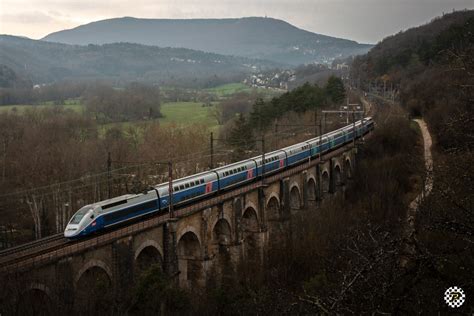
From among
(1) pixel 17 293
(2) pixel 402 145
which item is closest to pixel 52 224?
(1) pixel 17 293

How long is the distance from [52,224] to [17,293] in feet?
79.1

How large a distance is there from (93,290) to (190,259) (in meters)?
12.0

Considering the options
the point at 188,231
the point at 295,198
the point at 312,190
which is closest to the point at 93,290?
the point at 188,231

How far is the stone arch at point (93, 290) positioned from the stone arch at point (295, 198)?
2236 cm

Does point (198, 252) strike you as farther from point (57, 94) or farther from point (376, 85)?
point (57, 94)

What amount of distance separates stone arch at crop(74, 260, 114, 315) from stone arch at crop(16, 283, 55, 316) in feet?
2.76

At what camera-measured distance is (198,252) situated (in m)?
29.8

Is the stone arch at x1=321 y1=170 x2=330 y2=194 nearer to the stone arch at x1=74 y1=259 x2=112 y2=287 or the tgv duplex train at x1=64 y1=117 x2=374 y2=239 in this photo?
the tgv duplex train at x1=64 y1=117 x2=374 y2=239

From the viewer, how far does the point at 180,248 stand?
1182 inches

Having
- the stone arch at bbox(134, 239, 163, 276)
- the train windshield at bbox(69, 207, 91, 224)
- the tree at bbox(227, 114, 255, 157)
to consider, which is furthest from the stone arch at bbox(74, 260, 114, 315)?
the tree at bbox(227, 114, 255, 157)

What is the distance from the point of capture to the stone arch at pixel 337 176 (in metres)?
51.4

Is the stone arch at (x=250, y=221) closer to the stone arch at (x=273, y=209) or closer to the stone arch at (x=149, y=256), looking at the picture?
the stone arch at (x=273, y=209)

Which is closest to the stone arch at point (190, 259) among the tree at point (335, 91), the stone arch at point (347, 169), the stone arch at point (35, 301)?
the stone arch at point (35, 301)

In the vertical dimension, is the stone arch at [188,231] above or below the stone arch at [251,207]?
above
